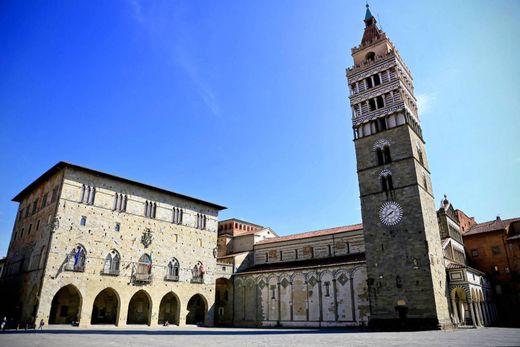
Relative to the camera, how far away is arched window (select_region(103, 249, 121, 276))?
2783 centimetres

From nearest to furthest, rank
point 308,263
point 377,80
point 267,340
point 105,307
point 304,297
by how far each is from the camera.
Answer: point 267,340
point 105,307
point 377,80
point 304,297
point 308,263

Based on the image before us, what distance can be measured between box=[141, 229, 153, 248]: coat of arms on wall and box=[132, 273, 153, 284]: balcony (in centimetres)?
247

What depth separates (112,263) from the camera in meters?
28.3

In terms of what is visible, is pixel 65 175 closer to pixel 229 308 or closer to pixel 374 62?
pixel 229 308

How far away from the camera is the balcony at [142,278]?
96.2 ft

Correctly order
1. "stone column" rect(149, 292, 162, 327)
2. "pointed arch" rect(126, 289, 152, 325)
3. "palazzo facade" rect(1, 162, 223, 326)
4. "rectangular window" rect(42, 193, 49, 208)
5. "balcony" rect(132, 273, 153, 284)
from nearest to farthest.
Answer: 1. "palazzo facade" rect(1, 162, 223, 326)
2. "rectangular window" rect(42, 193, 49, 208)
3. "balcony" rect(132, 273, 153, 284)
4. "stone column" rect(149, 292, 162, 327)
5. "pointed arch" rect(126, 289, 152, 325)

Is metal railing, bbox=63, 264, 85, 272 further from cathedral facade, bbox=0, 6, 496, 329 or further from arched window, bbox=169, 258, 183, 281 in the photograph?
arched window, bbox=169, 258, 183, 281

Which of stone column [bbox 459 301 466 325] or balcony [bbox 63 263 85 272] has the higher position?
balcony [bbox 63 263 85 272]

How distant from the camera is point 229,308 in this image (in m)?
37.2

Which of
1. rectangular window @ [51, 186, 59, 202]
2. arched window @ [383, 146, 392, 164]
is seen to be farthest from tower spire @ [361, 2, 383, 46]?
rectangular window @ [51, 186, 59, 202]

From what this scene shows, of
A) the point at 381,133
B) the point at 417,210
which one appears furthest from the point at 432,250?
the point at 381,133

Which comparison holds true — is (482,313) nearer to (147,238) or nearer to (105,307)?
(147,238)

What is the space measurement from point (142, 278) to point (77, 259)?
18.4 feet

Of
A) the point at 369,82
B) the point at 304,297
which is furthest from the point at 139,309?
the point at 369,82
